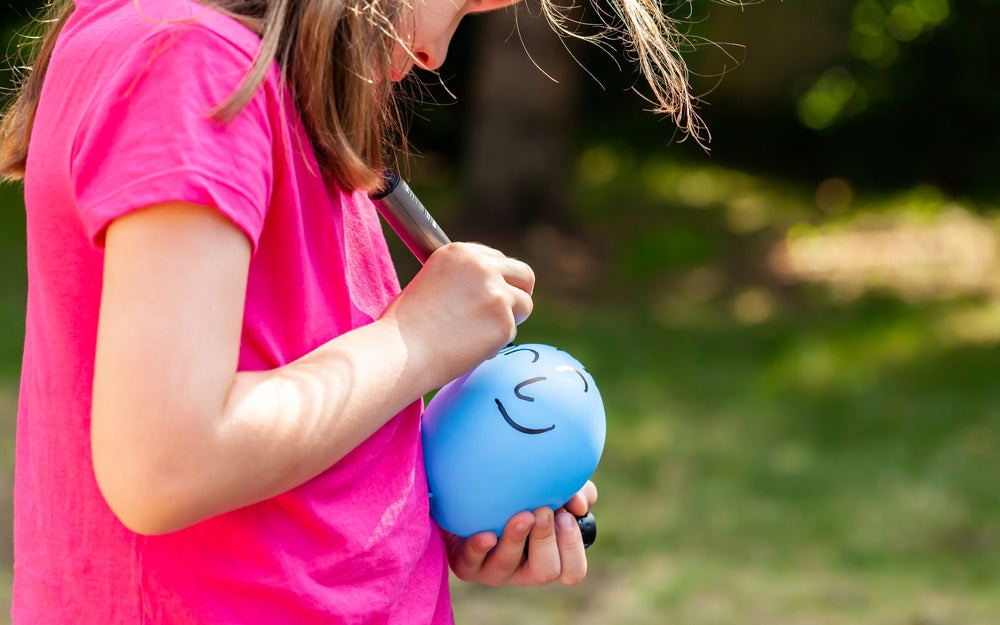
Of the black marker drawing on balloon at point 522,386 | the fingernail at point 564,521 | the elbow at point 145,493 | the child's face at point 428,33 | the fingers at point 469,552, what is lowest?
the fingers at point 469,552

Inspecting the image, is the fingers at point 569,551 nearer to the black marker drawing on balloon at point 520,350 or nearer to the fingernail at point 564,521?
the fingernail at point 564,521

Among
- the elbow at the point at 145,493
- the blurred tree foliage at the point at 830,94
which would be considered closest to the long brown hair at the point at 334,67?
the elbow at the point at 145,493

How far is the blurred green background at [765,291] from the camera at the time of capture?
385 centimetres

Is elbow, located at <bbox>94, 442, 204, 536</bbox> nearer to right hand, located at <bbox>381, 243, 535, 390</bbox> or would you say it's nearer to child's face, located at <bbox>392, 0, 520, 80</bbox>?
right hand, located at <bbox>381, 243, 535, 390</bbox>

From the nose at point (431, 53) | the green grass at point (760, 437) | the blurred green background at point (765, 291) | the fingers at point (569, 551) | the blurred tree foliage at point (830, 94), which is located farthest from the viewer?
the blurred tree foliage at point (830, 94)

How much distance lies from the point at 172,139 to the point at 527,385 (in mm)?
608

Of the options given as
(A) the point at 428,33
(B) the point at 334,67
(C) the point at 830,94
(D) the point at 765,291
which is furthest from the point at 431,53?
(C) the point at 830,94

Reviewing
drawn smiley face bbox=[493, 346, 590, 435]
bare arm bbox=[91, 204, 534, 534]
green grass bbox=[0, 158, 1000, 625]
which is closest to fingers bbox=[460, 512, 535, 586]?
drawn smiley face bbox=[493, 346, 590, 435]

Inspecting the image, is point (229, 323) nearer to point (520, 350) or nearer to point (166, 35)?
point (166, 35)

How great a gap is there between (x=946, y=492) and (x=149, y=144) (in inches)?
167

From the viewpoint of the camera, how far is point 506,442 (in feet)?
4.09

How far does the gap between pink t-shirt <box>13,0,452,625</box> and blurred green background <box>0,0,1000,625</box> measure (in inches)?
23.3

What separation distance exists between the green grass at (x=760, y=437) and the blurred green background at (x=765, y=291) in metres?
0.01

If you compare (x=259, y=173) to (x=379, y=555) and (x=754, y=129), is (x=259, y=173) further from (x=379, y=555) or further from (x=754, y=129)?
(x=754, y=129)
